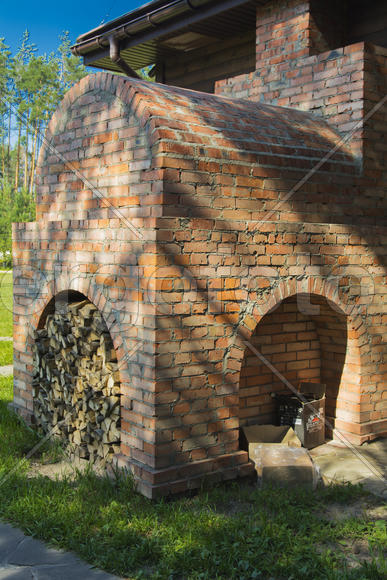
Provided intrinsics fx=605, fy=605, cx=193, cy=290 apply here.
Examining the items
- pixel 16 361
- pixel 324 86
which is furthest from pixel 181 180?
pixel 16 361

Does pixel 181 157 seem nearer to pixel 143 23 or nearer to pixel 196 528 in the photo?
pixel 196 528

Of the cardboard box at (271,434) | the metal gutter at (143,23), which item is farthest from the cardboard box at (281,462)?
the metal gutter at (143,23)

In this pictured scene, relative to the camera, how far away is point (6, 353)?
32.7 feet

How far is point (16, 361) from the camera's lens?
6.10 m

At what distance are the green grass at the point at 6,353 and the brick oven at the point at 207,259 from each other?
3.33 m

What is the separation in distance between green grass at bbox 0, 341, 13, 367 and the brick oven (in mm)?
3326

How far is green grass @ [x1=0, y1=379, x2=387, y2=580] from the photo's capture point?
3.31m

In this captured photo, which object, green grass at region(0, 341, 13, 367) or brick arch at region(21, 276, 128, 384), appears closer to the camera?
brick arch at region(21, 276, 128, 384)

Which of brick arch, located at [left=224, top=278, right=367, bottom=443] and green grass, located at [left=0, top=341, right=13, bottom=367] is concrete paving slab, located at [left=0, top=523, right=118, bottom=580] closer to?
brick arch, located at [left=224, top=278, right=367, bottom=443]

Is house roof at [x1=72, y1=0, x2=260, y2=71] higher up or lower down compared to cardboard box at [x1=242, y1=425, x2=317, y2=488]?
higher up

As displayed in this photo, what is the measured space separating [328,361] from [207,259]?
2.05 m

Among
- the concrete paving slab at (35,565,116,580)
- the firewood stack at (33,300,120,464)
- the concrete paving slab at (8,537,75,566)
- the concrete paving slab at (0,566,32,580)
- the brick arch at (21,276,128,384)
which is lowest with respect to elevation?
the concrete paving slab at (0,566,32,580)

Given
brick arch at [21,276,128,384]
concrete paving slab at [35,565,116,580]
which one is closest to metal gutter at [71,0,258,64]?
brick arch at [21,276,128,384]

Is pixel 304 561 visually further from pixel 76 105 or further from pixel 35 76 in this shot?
pixel 35 76
